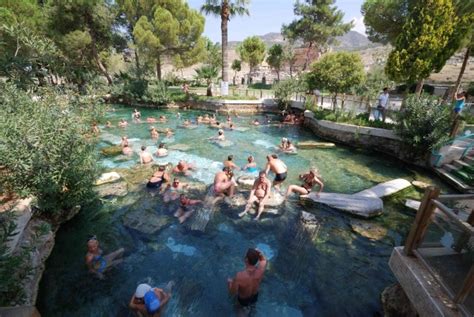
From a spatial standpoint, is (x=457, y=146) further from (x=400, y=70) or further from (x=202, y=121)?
(x=202, y=121)

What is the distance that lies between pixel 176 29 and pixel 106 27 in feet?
21.4

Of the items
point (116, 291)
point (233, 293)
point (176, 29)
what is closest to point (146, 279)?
point (116, 291)

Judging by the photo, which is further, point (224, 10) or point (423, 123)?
point (224, 10)

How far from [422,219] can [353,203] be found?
3986 millimetres

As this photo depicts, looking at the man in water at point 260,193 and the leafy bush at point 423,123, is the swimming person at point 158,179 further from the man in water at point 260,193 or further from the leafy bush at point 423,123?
the leafy bush at point 423,123

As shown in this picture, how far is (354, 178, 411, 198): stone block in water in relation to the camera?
26.2 feet

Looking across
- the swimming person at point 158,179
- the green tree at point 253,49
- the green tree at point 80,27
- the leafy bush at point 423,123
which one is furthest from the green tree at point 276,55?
the swimming person at point 158,179

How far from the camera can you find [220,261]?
18.4 ft

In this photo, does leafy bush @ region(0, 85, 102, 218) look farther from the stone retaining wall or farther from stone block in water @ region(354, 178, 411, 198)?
the stone retaining wall

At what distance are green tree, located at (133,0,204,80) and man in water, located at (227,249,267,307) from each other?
2223 centimetres

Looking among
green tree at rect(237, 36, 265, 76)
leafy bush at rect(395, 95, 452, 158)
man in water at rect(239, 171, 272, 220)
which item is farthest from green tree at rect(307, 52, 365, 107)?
green tree at rect(237, 36, 265, 76)

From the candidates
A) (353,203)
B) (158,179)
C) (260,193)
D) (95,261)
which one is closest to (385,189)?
(353,203)

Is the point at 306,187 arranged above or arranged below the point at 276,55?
below

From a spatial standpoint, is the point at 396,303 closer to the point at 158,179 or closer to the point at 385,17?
the point at 158,179
